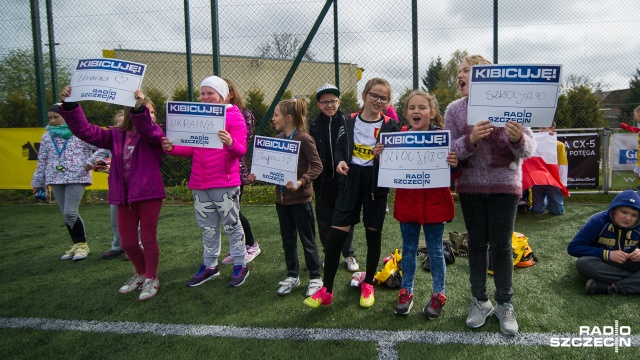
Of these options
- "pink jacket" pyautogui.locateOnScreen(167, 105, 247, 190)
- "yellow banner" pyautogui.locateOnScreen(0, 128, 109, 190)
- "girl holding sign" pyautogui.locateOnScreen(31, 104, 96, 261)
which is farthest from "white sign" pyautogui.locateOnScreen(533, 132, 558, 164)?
"yellow banner" pyautogui.locateOnScreen(0, 128, 109, 190)

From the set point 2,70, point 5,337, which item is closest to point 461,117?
point 5,337

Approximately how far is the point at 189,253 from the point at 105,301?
130 cm

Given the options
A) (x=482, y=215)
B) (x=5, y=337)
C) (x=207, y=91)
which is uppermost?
(x=207, y=91)

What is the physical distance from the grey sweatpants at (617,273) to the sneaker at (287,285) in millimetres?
2358

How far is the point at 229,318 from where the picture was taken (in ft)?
9.42

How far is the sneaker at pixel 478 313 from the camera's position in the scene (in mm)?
2625

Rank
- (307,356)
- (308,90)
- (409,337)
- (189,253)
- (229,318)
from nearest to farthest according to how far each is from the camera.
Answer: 1. (307,356)
2. (409,337)
3. (229,318)
4. (189,253)
5. (308,90)

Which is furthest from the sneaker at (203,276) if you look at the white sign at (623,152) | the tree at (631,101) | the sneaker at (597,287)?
the tree at (631,101)

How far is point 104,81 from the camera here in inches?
115

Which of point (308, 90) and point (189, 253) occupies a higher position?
point (308, 90)

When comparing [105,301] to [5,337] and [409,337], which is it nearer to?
[5,337]

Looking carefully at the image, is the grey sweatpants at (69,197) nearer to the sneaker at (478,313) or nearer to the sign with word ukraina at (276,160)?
the sign with word ukraina at (276,160)

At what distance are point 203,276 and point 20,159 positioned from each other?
6766 millimetres

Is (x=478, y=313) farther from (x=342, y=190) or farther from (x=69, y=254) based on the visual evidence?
(x=69, y=254)
